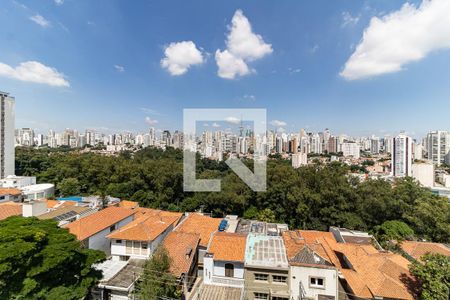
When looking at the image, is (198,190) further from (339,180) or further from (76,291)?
(76,291)

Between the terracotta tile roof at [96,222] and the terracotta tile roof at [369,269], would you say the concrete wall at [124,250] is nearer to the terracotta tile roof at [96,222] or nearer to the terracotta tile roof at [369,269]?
the terracotta tile roof at [96,222]

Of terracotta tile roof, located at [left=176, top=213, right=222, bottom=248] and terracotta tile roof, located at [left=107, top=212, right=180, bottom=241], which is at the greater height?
terracotta tile roof, located at [left=107, top=212, right=180, bottom=241]

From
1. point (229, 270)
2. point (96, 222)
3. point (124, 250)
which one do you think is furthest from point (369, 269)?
point (96, 222)

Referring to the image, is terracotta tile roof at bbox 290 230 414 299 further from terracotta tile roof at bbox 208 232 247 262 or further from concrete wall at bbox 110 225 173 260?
concrete wall at bbox 110 225 173 260

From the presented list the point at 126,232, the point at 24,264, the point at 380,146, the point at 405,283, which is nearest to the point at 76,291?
the point at 24,264

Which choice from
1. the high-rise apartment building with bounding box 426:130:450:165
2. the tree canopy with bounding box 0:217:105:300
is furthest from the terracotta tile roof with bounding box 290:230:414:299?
the high-rise apartment building with bounding box 426:130:450:165

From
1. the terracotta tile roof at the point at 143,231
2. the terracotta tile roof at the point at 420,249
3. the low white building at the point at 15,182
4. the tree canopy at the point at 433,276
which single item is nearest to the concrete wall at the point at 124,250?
the terracotta tile roof at the point at 143,231

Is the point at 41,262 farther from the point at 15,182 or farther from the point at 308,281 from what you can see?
the point at 15,182
